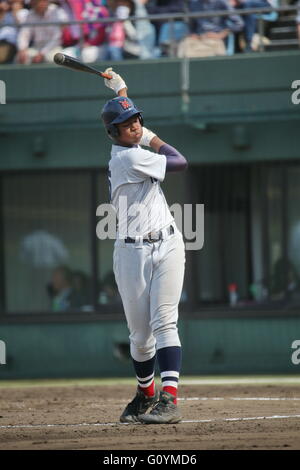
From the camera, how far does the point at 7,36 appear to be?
15344 millimetres

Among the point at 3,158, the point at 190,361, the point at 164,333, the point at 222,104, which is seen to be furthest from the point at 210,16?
the point at 164,333

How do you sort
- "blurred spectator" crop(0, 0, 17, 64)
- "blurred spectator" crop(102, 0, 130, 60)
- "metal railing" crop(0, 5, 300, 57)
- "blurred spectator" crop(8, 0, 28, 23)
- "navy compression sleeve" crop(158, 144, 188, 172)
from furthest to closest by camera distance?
"blurred spectator" crop(8, 0, 28, 23)
"blurred spectator" crop(0, 0, 17, 64)
"blurred spectator" crop(102, 0, 130, 60)
"metal railing" crop(0, 5, 300, 57)
"navy compression sleeve" crop(158, 144, 188, 172)

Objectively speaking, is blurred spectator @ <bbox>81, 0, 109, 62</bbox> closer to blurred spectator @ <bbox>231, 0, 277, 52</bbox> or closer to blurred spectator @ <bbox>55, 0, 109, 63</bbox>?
blurred spectator @ <bbox>55, 0, 109, 63</bbox>

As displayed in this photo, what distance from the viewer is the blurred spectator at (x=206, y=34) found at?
576 inches

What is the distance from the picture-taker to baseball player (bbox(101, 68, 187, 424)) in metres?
7.89

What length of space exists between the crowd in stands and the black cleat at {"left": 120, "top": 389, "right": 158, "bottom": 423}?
24.4 feet

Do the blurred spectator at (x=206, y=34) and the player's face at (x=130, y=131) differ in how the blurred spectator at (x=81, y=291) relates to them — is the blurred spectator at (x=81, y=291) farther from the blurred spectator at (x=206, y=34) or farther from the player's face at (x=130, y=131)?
the player's face at (x=130, y=131)

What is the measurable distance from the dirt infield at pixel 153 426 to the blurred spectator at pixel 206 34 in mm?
4970

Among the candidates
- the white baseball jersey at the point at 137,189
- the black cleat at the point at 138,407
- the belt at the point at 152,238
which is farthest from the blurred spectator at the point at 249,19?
the black cleat at the point at 138,407

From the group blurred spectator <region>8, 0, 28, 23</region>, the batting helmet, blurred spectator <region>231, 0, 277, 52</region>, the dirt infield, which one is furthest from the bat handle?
blurred spectator <region>8, 0, 28, 23</region>

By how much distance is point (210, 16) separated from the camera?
14.5 m

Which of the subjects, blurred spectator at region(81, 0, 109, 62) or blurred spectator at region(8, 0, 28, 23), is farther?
blurred spectator at region(8, 0, 28, 23)

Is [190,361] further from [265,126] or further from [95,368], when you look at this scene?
[265,126]

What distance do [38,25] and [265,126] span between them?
3455 mm
